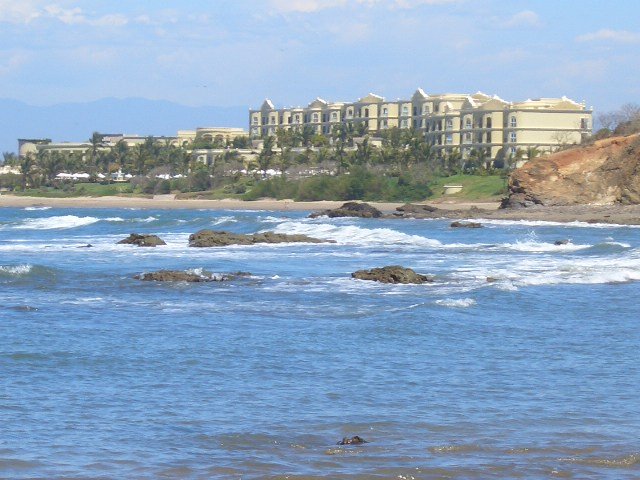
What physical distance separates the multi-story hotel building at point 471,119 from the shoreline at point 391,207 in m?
15.4

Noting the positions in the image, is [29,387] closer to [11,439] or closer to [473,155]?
[11,439]

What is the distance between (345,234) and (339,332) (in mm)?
32200

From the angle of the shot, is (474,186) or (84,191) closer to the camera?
(474,186)

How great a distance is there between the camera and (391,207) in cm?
8888

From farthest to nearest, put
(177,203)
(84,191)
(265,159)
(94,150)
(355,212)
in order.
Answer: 1. (94,150)
2. (84,191)
3. (265,159)
4. (177,203)
5. (355,212)

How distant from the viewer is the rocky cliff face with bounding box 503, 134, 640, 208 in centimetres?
6950

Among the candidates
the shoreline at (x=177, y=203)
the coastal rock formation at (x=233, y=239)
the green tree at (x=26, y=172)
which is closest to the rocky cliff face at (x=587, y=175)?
the shoreline at (x=177, y=203)

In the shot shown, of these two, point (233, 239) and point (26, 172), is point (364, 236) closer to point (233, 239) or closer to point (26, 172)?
point (233, 239)

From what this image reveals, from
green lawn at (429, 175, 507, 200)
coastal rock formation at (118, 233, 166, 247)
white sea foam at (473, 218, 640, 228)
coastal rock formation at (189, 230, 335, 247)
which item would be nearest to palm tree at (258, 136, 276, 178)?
green lawn at (429, 175, 507, 200)

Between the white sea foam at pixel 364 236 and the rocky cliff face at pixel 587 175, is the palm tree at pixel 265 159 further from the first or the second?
the white sea foam at pixel 364 236

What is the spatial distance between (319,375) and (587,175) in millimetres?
58172

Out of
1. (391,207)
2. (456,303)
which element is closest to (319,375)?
(456,303)

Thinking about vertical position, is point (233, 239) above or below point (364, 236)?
above

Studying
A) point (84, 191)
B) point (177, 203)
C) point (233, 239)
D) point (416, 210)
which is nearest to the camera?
point (233, 239)
